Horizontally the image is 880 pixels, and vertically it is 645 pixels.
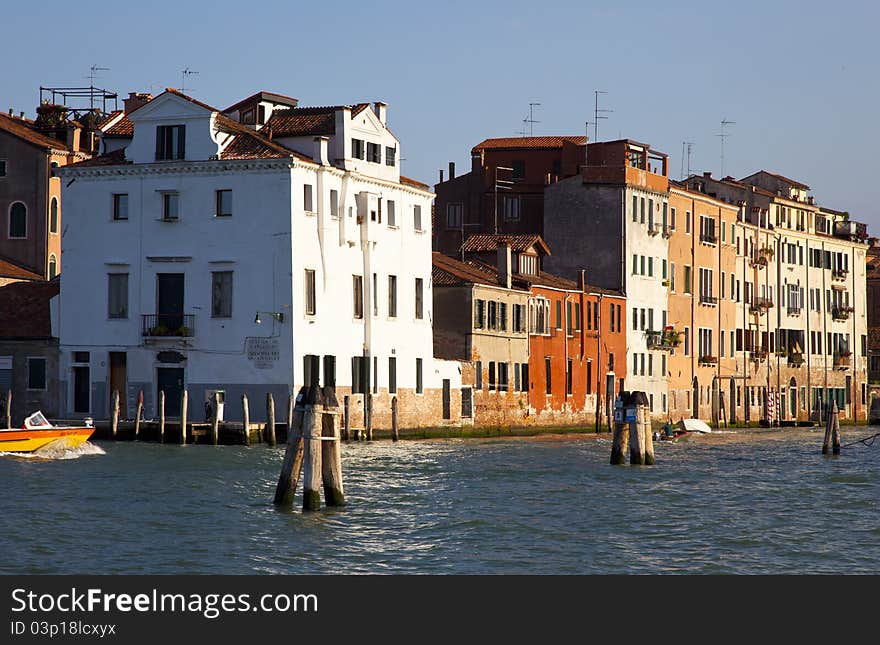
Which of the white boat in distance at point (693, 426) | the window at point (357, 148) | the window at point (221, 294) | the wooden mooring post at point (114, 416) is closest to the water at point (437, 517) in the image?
the wooden mooring post at point (114, 416)

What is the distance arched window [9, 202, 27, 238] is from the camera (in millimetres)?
55656

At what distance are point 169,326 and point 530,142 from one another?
29333mm

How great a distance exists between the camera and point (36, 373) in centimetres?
4738

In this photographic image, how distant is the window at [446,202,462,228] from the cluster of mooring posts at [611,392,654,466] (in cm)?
3318

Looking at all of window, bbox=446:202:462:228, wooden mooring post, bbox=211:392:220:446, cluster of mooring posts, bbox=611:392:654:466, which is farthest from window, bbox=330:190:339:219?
window, bbox=446:202:462:228

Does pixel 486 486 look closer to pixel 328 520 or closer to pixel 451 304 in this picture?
pixel 328 520

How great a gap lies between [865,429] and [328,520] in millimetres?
59309

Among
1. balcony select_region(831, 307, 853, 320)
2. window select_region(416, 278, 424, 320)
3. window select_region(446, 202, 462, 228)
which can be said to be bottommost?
window select_region(416, 278, 424, 320)

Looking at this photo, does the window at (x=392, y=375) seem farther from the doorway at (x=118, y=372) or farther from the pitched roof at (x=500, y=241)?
the pitched roof at (x=500, y=241)

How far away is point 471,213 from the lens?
229ft

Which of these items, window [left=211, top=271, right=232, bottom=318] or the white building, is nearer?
the white building

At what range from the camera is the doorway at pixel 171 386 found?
46.1 m

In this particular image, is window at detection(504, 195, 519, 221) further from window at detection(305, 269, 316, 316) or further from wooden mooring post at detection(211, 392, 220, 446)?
wooden mooring post at detection(211, 392, 220, 446)

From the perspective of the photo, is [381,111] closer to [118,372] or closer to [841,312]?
[118,372]
